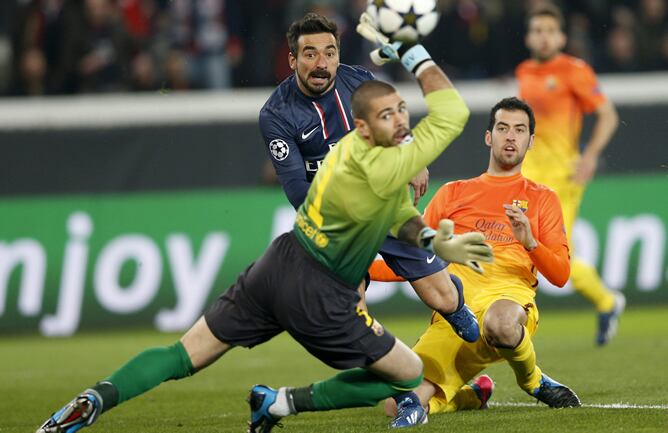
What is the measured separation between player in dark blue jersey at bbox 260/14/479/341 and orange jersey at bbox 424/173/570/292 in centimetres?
33

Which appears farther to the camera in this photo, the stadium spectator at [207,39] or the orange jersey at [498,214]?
the stadium spectator at [207,39]

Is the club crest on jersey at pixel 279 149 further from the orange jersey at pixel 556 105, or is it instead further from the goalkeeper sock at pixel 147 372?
the orange jersey at pixel 556 105

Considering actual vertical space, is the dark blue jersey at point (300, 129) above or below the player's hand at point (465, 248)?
above

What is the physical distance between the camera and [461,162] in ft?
47.7

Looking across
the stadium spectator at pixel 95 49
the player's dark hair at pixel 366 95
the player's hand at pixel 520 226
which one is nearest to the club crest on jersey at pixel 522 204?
the player's hand at pixel 520 226

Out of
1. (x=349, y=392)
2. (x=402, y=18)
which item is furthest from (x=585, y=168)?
(x=349, y=392)

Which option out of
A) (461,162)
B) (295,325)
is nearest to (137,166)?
(461,162)

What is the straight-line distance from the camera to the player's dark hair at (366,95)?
20.5 feet

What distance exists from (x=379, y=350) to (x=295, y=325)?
1.41 ft

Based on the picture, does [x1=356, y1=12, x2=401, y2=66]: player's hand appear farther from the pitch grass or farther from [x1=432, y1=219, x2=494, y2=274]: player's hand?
the pitch grass

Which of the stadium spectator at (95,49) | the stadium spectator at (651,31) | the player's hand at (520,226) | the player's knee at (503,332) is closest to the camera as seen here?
the player's hand at (520,226)

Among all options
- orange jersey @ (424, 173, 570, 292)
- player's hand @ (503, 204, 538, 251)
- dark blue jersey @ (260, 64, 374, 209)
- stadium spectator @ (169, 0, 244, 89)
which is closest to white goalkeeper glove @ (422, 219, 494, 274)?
player's hand @ (503, 204, 538, 251)

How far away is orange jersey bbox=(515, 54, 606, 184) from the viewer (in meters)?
12.1

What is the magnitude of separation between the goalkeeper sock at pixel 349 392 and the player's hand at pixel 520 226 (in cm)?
105
